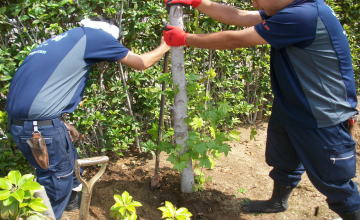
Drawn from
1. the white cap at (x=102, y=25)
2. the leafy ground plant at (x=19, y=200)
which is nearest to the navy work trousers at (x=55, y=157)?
the white cap at (x=102, y=25)

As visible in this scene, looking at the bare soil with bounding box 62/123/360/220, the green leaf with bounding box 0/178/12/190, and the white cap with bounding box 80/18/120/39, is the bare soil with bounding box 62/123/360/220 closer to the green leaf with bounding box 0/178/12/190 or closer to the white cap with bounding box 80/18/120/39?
the white cap with bounding box 80/18/120/39

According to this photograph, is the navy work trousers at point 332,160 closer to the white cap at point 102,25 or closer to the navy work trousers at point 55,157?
the white cap at point 102,25

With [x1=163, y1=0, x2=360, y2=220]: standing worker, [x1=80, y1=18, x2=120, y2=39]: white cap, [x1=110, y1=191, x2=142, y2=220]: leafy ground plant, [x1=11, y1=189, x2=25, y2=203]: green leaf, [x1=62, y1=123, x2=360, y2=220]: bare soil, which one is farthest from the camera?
[x1=62, y1=123, x2=360, y2=220]: bare soil

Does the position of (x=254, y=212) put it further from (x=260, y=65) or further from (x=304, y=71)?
(x=260, y=65)

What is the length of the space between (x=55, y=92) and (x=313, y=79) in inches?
76.0

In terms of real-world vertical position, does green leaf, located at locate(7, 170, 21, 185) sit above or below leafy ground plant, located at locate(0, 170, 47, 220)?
above

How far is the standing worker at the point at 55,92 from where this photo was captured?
2490 millimetres

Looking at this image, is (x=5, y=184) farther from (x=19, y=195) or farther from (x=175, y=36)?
(x=175, y=36)

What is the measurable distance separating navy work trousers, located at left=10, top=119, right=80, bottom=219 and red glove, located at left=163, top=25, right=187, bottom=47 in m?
1.10

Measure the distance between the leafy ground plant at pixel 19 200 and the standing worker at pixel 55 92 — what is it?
133 cm

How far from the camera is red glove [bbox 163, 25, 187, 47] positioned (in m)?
2.58

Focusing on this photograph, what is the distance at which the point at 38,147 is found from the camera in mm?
2486

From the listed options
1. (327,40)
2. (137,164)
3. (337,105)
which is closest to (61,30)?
(137,164)

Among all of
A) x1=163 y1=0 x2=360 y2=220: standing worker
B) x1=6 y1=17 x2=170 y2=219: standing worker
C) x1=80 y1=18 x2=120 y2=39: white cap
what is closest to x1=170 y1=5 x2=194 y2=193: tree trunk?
x1=163 y1=0 x2=360 y2=220: standing worker
